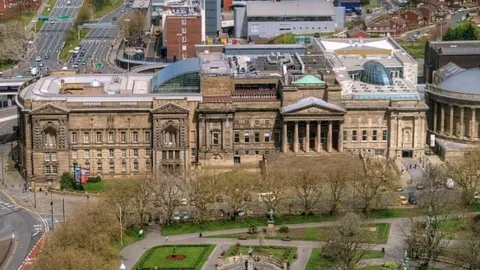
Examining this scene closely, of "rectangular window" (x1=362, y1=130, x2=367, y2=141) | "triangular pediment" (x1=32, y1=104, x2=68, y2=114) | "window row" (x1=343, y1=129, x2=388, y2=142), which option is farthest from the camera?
"rectangular window" (x1=362, y1=130, x2=367, y2=141)

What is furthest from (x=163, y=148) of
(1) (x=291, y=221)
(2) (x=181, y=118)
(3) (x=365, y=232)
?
(3) (x=365, y=232)

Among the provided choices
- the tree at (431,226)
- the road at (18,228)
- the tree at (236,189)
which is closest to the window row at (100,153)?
the road at (18,228)

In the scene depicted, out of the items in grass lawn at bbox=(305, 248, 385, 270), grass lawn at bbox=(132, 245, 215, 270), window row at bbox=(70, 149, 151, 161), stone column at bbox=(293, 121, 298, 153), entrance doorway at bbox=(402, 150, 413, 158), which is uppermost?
stone column at bbox=(293, 121, 298, 153)

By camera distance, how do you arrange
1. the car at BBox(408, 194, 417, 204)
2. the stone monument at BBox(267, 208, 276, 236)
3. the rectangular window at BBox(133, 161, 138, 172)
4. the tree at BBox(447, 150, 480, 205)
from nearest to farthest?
the stone monument at BBox(267, 208, 276, 236) → the tree at BBox(447, 150, 480, 205) → the car at BBox(408, 194, 417, 204) → the rectangular window at BBox(133, 161, 138, 172)

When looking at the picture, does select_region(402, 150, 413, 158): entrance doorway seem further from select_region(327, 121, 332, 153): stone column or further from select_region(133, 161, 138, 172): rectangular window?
select_region(133, 161, 138, 172): rectangular window

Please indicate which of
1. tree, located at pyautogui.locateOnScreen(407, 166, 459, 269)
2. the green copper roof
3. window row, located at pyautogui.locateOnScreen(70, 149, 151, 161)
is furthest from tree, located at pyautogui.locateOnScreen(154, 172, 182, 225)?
tree, located at pyautogui.locateOnScreen(407, 166, 459, 269)

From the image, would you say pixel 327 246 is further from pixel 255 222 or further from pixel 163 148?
pixel 163 148

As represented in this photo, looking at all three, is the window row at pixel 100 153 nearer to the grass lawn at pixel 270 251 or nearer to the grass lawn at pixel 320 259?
the grass lawn at pixel 270 251
